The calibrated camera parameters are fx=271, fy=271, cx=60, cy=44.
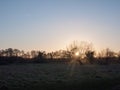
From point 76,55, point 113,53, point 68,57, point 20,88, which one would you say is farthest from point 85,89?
point 113,53

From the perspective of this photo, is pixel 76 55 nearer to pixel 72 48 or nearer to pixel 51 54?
pixel 72 48

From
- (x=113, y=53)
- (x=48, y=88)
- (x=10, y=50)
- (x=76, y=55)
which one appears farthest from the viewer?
(x=10, y=50)

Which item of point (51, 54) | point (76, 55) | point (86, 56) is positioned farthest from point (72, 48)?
point (51, 54)

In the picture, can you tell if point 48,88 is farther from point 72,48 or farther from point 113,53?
point 113,53

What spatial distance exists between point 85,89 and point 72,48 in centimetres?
10781

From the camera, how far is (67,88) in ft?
80.6

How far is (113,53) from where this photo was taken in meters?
156

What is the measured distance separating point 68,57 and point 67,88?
113271 millimetres

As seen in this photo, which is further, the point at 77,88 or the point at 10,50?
the point at 10,50

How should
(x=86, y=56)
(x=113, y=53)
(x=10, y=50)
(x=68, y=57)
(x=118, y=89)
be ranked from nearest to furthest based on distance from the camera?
(x=118, y=89)
(x=86, y=56)
(x=68, y=57)
(x=113, y=53)
(x=10, y=50)

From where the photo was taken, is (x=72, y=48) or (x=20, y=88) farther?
(x=72, y=48)

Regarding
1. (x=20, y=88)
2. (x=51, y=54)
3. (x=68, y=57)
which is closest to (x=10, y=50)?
(x=51, y=54)

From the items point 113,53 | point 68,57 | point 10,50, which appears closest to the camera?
point 68,57

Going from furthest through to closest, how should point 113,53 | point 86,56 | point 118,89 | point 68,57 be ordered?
point 113,53
point 68,57
point 86,56
point 118,89
